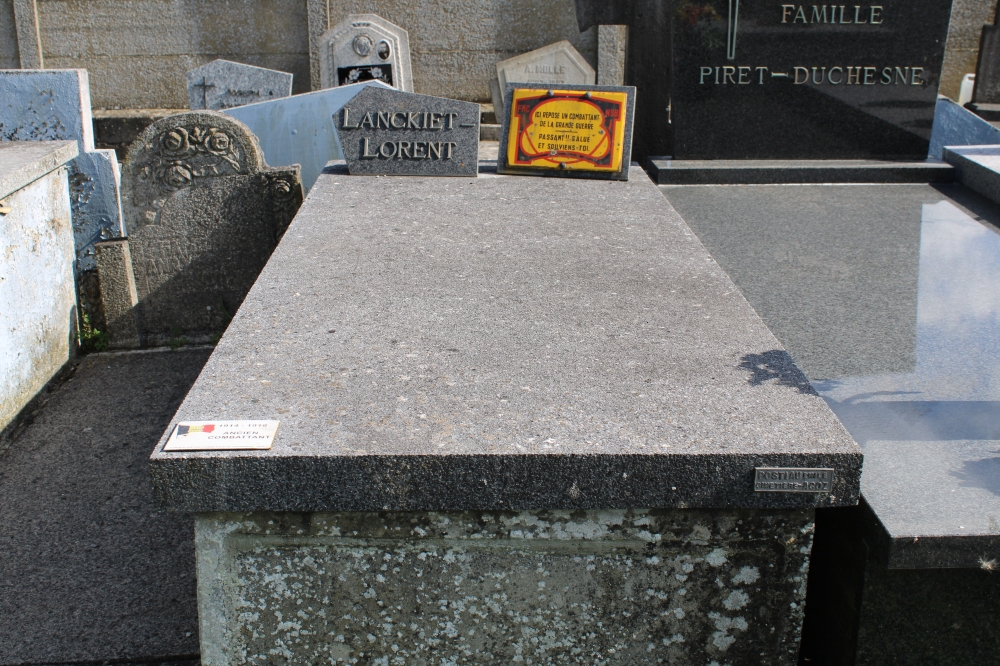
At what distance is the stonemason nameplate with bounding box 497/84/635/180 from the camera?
430 cm

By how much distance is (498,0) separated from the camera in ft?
33.6

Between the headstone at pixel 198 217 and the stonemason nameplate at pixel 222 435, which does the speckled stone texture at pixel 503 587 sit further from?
the headstone at pixel 198 217

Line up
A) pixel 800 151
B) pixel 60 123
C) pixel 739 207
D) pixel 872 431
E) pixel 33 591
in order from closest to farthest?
1. pixel 872 431
2. pixel 33 591
3. pixel 739 207
4. pixel 60 123
5. pixel 800 151

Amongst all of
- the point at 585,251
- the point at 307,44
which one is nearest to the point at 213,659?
the point at 585,251

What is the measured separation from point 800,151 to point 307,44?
6.88 metres

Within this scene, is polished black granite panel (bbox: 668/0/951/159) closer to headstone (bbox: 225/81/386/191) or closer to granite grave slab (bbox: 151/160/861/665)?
headstone (bbox: 225/81/386/191)

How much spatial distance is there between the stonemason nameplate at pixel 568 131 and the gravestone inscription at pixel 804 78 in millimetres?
1003

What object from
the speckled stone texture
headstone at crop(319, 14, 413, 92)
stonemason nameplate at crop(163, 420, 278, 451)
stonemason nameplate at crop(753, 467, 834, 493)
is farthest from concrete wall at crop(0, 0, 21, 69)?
stonemason nameplate at crop(753, 467, 834, 493)

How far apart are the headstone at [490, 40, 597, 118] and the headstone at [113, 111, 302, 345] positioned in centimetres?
506

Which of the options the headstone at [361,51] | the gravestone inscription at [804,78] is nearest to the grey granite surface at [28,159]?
the gravestone inscription at [804,78]

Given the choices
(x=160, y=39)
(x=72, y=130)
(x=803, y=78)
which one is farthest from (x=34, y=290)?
(x=160, y=39)

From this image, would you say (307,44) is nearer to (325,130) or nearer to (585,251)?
(325,130)

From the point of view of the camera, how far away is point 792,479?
179cm

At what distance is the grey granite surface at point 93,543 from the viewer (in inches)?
95.9
